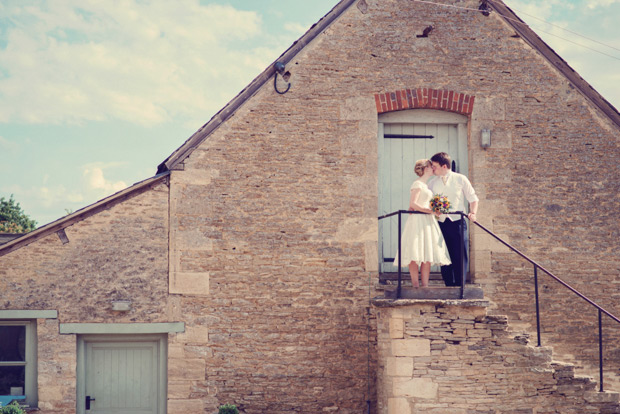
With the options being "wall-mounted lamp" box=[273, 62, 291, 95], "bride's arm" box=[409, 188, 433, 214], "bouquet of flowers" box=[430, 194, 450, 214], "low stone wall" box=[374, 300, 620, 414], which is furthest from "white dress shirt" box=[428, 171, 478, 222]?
"wall-mounted lamp" box=[273, 62, 291, 95]

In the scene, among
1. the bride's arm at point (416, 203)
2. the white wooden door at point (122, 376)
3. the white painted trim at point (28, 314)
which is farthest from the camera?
the white wooden door at point (122, 376)

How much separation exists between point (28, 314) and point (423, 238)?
15.9 ft

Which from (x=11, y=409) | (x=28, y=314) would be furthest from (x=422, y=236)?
(x=11, y=409)

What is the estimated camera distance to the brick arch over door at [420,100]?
8953mm

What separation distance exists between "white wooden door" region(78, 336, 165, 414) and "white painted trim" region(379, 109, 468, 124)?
4202mm

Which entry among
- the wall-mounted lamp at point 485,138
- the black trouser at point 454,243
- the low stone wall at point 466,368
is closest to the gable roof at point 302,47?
the wall-mounted lamp at point 485,138

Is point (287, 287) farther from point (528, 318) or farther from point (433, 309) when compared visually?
point (528, 318)

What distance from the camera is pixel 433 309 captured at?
756cm

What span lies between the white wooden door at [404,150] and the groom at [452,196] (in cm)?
120

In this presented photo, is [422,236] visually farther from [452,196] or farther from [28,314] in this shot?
[28,314]

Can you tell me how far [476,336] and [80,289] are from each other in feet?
15.7

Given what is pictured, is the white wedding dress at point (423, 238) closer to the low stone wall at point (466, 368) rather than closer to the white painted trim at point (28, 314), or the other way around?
the low stone wall at point (466, 368)

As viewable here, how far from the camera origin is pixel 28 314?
8.24 meters

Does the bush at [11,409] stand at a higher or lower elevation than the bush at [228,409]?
higher
